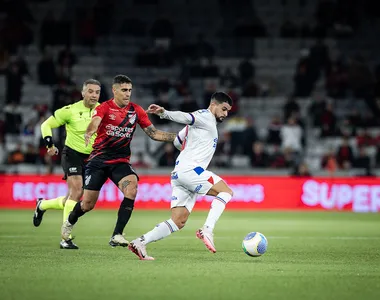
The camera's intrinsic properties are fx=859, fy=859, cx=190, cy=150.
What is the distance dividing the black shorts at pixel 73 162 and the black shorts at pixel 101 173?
1348 mm

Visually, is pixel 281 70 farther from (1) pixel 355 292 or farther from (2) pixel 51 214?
(1) pixel 355 292

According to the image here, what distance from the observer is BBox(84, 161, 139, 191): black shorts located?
10.7m

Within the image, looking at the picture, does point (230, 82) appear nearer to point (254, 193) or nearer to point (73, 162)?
point (254, 193)

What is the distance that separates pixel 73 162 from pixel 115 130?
176 cm

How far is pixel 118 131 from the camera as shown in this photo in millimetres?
10656

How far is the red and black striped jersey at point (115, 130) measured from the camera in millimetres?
10562

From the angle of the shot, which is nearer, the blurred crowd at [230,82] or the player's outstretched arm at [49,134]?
the player's outstretched arm at [49,134]

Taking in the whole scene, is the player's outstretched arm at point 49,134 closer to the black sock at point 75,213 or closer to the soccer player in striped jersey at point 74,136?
the soccer player in striped jersey at point 74,136

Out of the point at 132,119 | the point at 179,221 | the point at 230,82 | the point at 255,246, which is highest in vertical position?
the point at 230,82

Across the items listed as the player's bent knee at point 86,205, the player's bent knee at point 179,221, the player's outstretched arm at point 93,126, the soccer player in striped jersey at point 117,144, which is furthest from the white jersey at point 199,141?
the player's bent knee at point 86,205

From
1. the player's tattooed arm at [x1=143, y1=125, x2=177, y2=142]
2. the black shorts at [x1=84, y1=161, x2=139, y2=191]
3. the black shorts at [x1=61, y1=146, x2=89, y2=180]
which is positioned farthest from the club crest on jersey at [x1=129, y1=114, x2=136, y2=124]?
the black shorts at [x1=61, y1=146, x2=89, y2=180]

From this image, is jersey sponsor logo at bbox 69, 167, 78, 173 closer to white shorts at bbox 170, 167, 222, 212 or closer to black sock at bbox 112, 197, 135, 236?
black sock at bbox 112, 197, 135, 236

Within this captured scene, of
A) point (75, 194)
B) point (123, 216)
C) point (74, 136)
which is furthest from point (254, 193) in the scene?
point (123, 216)

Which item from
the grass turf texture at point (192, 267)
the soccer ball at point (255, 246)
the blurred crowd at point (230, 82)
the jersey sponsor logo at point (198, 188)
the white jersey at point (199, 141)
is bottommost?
the grass turf texture at point (192, 267)
